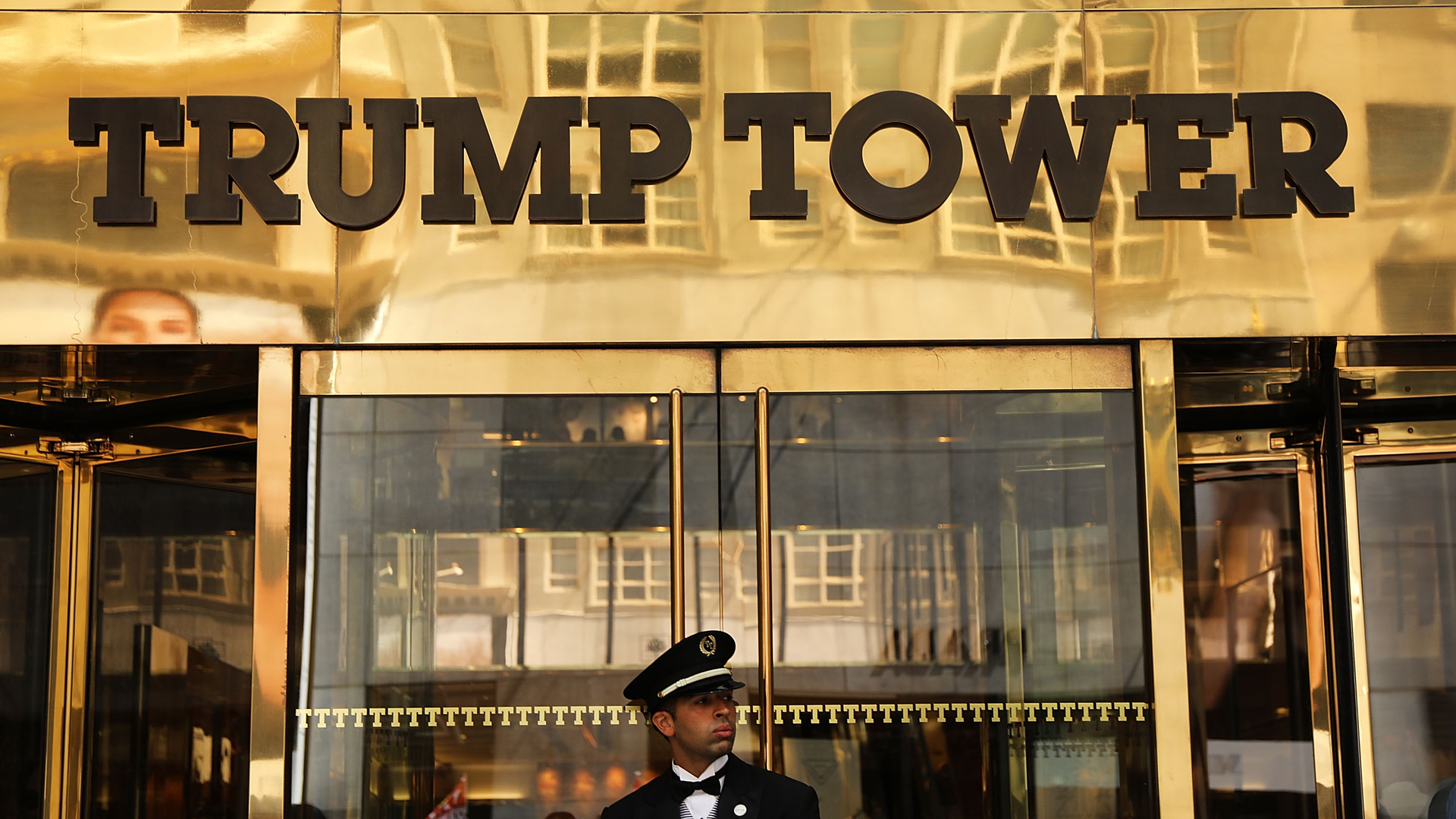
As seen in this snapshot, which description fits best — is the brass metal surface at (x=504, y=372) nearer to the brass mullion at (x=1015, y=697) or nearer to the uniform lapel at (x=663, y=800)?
the brass mullion at (x=1015, y=697)

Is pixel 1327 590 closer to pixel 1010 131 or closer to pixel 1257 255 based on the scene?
pixel 1257 255

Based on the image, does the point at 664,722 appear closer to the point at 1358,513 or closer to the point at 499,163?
the point at 499,163

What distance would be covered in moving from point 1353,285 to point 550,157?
9.95 ft

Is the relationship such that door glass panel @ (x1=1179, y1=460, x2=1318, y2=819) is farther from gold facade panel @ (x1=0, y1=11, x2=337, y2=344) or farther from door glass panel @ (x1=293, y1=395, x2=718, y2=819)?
gold facade panel @ (x1=0, y1=11, x2=337, y2=344)

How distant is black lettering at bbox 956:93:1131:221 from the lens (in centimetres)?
530

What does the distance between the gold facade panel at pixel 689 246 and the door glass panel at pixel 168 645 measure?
5.75 ft

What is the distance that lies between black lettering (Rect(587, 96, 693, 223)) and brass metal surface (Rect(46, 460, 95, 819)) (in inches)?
110

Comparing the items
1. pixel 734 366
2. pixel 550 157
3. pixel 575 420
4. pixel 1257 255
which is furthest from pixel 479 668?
pixel 1257 255

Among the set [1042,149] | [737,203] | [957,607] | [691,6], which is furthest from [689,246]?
[957,607]

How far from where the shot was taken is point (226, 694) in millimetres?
6406

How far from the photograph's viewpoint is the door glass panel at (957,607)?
17.3 ft

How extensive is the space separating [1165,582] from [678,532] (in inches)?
70.9

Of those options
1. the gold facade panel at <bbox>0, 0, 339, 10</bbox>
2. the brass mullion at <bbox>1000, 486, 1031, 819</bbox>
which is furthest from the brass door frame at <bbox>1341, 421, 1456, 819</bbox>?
the gold facade panel at <bbox>0, 0, 339, 10</bbox>

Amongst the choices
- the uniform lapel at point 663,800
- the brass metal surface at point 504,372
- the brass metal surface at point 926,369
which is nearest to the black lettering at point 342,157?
the brass metal surface at point 504,372
